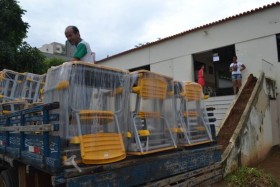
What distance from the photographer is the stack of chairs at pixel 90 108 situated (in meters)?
3.30

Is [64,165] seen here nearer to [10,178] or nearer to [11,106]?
[10,178]

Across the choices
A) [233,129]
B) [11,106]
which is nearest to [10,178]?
[11,106]

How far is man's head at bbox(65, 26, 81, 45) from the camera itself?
479 centimetres

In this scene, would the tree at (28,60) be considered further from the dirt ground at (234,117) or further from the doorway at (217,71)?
the dirt ground at (234,117)

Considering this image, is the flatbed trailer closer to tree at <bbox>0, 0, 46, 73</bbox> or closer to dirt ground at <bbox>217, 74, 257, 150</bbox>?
dirt ground at <bbox>217, 74, 257, 150</bbox>

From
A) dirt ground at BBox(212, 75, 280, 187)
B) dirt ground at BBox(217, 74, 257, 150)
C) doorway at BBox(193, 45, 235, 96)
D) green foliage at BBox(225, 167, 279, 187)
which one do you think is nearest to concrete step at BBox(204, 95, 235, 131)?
dirt ground at BBox(217, 74, 257, 150)

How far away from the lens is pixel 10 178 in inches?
174

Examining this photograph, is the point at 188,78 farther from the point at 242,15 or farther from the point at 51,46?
the point at 51,46

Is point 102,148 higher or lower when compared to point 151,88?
lower

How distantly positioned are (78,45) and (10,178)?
2.13 meters

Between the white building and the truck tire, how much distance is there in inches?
382

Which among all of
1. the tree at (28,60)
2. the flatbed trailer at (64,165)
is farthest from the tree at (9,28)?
the flatbed trailer at (64,165)

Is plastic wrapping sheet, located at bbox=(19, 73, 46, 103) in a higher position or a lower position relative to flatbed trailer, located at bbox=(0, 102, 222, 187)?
higher

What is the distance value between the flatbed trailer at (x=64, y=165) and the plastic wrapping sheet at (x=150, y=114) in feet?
0.45
